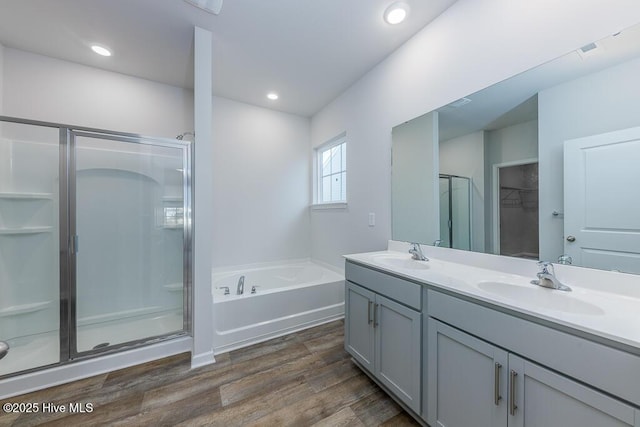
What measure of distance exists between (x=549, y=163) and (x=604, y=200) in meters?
0.27

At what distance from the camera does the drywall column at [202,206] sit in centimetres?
186

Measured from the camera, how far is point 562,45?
1.17m

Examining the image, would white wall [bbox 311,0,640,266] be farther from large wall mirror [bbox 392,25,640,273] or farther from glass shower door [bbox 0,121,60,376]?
glass shower door [bbox 0,121,60,376]

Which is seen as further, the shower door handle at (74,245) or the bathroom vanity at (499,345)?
the shower door handle at (74,245)

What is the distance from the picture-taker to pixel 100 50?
211cm

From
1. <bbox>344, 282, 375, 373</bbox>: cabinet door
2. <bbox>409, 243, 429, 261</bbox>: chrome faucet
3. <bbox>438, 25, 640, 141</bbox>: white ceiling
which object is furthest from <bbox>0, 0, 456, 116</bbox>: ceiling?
<bbox>344, 282, 375, 373</bbox>: cabinet door

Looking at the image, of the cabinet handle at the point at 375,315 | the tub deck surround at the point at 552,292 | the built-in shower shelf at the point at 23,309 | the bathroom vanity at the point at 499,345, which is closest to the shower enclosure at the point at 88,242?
the built-in shower shelf at the point at 23,309

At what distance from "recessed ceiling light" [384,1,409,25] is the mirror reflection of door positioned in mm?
1288

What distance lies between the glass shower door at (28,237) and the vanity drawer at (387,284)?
2.43 m

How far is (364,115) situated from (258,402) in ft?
8.52

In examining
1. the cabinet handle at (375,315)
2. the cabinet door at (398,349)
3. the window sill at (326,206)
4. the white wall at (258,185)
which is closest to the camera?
the cabinet door at (398,349)

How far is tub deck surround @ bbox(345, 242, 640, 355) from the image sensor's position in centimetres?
74

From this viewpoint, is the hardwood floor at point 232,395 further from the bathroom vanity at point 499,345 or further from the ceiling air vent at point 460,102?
the ceiling air vent at point 460,102

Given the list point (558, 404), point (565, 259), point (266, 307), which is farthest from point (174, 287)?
point (565, 259)
